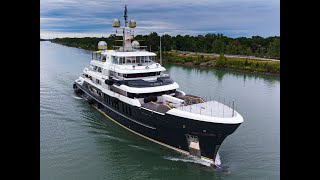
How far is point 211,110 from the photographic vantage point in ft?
48.8

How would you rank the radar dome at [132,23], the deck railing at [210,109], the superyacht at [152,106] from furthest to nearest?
the radar dome at [132,23], the deck railing at [210,109], the superyacht at [152,106]

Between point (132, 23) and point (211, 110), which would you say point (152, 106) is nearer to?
point (211, 110)

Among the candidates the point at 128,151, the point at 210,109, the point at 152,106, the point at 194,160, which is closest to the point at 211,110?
the point at 210,109

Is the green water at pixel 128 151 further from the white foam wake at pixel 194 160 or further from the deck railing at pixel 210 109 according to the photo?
the deck railing at pixel 210 109

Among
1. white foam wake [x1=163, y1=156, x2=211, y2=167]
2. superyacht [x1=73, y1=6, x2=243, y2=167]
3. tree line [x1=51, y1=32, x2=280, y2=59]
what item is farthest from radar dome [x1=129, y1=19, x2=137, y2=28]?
tree line [x1=51, y1=32, x2=280, y2=59]

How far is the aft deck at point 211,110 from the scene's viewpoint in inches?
568

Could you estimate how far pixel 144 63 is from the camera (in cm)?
2125

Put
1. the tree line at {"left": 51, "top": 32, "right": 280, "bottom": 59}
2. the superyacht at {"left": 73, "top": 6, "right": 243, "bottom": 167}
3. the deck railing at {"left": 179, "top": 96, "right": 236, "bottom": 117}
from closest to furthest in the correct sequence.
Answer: the superyacht at {"left": 73, "top": 6, "right": 243, "bottom": 167}, the deck railing at {"left": 179, "top": 96, "right": 236, "bottom": 117}, the tree line at {"left": 51, "top": 32, "right": 280, "bottom": 59}

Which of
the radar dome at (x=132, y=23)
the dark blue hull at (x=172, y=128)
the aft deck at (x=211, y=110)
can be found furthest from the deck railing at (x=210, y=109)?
the radar dome at (x=132, y=23)

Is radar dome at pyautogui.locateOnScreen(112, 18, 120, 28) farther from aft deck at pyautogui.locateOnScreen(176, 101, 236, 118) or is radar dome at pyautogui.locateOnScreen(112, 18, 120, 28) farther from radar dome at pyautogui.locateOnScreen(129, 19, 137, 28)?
aft deck at pyautogui.locateOnScreen(176, 101, 236, 118)

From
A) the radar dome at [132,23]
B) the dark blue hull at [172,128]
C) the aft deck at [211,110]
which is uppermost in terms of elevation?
the radar dome at [132,23]

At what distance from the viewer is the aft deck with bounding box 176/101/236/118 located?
14438 mm
